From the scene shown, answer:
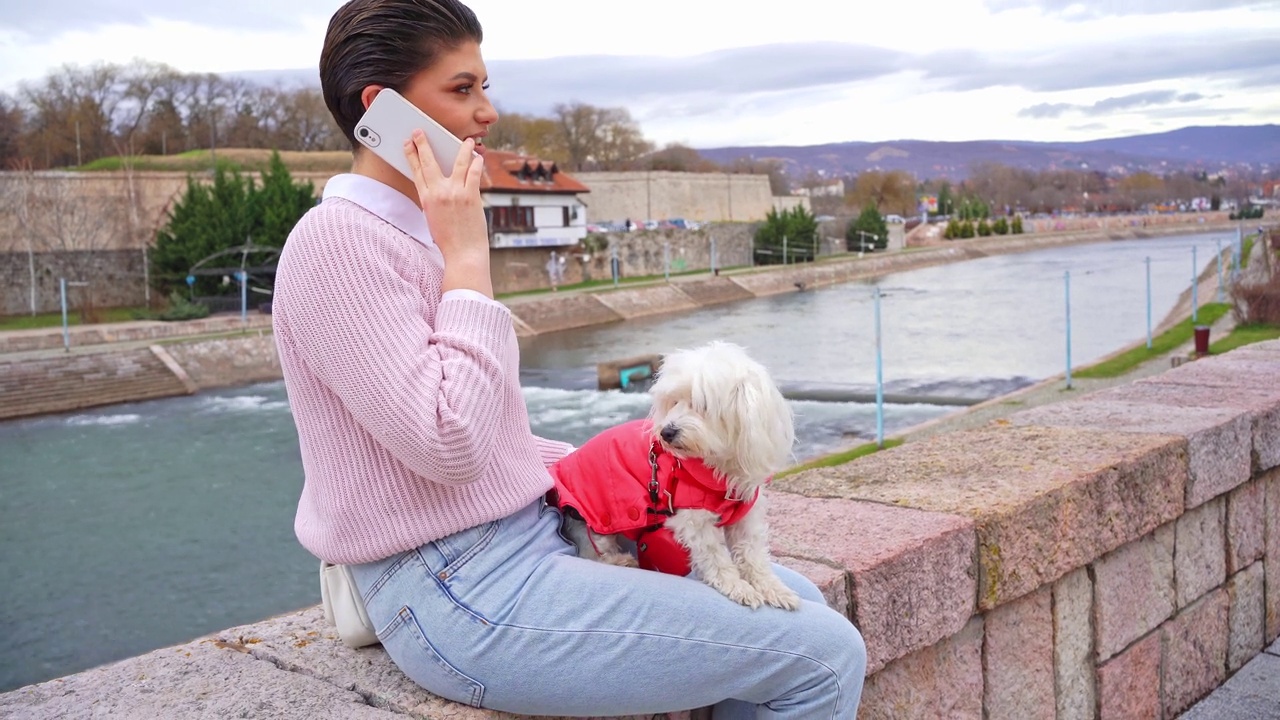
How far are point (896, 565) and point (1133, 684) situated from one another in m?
1.24

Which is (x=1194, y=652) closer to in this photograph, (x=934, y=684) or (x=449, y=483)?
(x=934, y=684)

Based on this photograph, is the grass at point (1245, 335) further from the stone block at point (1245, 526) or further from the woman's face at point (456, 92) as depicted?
the woman's face at point (456, 92)

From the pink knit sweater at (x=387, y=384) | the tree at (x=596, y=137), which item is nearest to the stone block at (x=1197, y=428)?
the pink knit sweater at (x=387, y=384)

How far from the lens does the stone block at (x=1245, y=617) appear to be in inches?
139

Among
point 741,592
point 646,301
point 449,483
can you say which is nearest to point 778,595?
point 741,592

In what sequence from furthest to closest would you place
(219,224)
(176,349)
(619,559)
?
(219,224)
(176,349)
(619,559)

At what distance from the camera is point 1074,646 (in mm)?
2910

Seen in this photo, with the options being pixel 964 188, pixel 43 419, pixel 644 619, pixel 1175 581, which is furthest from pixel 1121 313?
pixel 964 188

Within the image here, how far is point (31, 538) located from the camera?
49.3 ft

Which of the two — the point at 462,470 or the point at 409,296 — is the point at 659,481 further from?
the point at 409,296

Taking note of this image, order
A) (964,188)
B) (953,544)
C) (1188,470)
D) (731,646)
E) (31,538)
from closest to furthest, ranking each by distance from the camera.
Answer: (731,646) → (953,544) → (1188,470) → (31,538) → (964,188)

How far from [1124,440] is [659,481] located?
1983 millimetres

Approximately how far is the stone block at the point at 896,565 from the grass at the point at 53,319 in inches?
1324

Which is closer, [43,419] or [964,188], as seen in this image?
[43,419]
